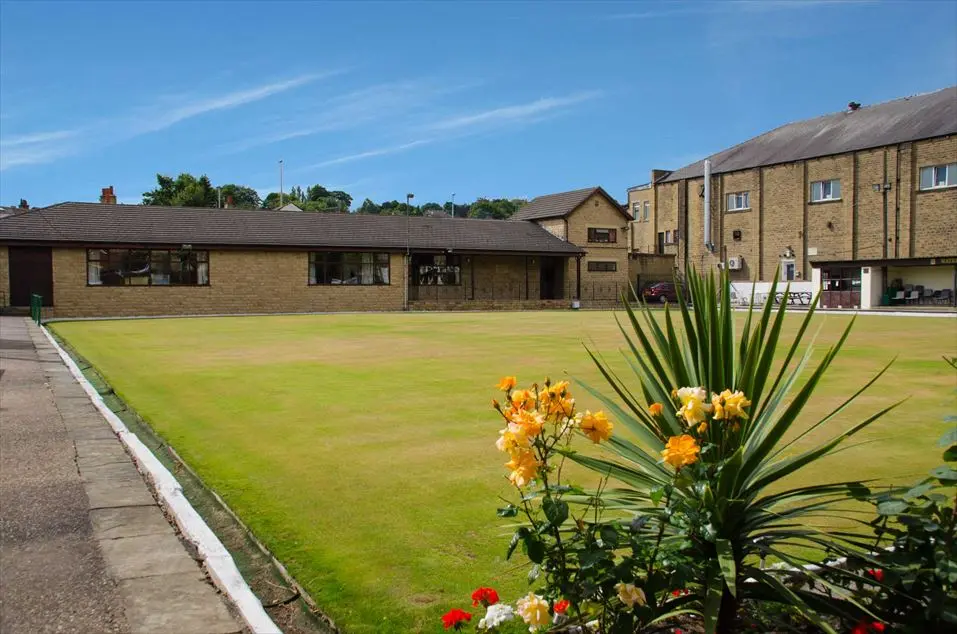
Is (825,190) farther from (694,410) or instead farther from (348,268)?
(694,410)

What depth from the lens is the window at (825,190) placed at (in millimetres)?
43094

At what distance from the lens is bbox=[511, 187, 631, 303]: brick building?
162ft

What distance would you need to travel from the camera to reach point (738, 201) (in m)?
49.1

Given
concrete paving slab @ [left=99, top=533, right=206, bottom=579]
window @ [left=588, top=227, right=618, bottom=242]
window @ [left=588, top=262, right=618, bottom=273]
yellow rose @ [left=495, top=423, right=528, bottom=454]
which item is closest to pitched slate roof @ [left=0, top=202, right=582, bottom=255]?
window @ [left=588, top=262, right=618, bottom=273]

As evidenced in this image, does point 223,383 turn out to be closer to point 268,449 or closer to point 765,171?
point 268,449

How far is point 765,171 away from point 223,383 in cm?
4284

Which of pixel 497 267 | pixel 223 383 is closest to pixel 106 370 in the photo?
pixel 223 383

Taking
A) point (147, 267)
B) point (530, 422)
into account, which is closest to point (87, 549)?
point (530, 422)

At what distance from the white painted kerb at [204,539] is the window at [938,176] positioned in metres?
41.3

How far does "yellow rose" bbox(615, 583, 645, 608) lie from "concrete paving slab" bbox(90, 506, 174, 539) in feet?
9.70

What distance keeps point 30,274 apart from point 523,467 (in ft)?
124

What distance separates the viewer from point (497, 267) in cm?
4650

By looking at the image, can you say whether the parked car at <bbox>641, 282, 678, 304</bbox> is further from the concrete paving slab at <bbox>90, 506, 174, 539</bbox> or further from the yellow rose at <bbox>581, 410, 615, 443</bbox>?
the yellow rose at <bbox>581, 410, 615, 443</bbox>

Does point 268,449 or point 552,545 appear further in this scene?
point 268,449
